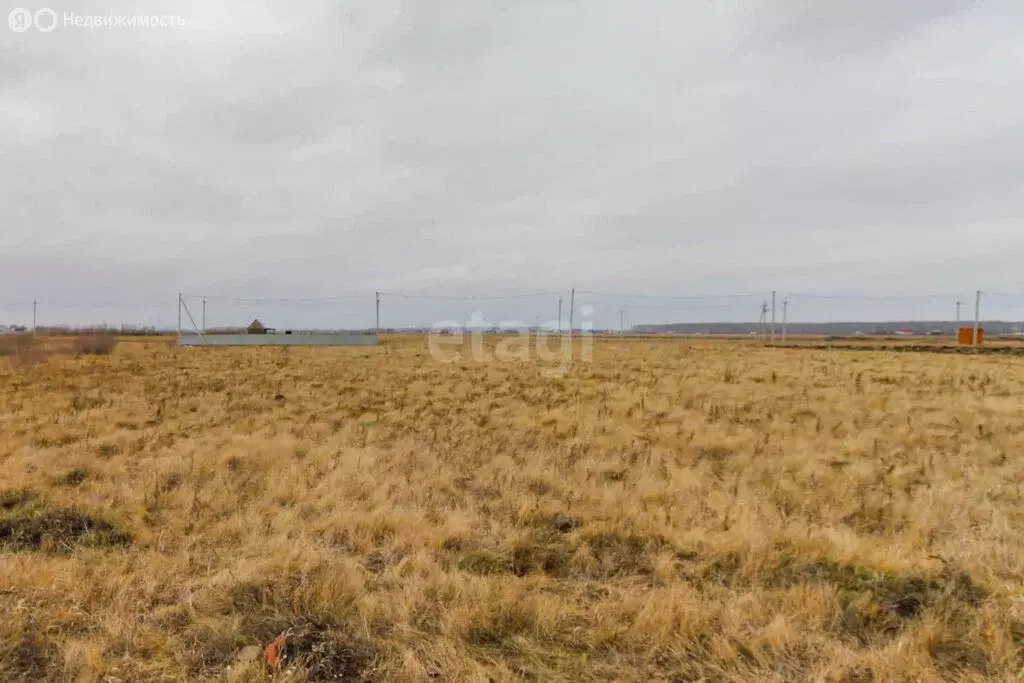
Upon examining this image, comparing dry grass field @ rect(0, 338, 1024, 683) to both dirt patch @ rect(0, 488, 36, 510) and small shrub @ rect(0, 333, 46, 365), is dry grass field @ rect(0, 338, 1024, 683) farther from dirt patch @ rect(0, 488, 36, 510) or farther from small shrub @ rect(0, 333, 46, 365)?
small shrub @ rect(0, 333, 46, 365)

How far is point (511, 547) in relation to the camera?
13.9 ft

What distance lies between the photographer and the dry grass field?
2811mm

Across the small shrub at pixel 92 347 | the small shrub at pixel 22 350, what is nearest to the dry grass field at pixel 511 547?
the small shrub at pixel 22 350

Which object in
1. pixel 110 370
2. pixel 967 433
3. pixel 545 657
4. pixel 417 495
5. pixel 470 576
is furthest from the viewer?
pixel 110 370

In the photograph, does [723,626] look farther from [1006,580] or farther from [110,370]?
[110,370]

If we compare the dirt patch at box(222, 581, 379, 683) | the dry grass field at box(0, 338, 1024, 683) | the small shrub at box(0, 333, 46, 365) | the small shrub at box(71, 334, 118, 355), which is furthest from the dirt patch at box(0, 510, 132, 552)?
the small shrub at box(71, 334, 118, 355)

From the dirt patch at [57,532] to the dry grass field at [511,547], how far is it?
0.08ft

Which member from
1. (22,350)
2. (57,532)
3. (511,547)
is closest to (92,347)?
(22,350)

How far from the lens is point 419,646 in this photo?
2.85 m

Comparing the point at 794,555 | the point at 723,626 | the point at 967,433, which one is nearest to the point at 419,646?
the point at 723,626

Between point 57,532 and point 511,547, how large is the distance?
367cm

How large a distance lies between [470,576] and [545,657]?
0.94 m

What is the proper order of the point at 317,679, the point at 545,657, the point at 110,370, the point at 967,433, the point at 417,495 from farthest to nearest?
the point at 110,370
the point at 967,433
the point at 417,495
the point at 545,657
the point at 317,679

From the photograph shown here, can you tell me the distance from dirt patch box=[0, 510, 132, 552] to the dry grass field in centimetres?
2
